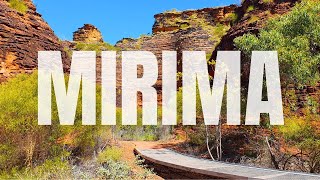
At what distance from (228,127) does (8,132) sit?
8.56 m

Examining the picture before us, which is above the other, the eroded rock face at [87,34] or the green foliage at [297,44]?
the eroded rock face at [87,34]

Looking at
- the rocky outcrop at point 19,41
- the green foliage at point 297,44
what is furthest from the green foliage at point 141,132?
the green foliage at point 297,44

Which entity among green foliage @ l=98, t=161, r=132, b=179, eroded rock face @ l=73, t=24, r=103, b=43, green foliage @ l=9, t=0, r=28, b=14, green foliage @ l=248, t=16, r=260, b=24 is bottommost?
green foliage @ l=98, t=161, r=132, b=179

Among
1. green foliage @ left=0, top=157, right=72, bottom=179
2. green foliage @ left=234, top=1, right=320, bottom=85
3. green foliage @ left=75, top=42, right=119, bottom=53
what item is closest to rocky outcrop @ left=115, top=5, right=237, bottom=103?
green foliage @ left=75, top=42, right=119, bottom=53

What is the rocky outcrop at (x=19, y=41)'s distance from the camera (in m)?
13.7

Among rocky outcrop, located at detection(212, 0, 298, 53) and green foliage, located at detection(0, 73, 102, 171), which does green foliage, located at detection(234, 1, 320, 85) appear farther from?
green foliage, located at detection(0, 73, 102, 171)

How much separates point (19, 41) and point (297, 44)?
10536 millimetres

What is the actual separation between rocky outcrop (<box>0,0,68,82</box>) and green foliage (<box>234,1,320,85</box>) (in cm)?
865

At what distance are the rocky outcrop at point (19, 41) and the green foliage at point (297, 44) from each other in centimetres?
865

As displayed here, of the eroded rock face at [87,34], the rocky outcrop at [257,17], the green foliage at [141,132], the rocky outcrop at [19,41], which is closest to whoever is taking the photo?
the rocky outcrop at [19,41]

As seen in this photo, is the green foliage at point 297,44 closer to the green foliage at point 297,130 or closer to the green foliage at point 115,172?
the green foliage at point 297,130

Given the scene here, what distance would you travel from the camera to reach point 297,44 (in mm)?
10266

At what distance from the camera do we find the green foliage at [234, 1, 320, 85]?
33.0 ft

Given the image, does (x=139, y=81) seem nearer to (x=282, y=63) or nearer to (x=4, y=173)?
(x=282, y=63)
